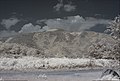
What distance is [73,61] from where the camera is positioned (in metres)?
95.8

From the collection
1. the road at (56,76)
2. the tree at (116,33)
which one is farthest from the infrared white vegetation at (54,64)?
the tree at (116,33)

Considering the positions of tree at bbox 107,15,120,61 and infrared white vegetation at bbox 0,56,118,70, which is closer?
tree at bbox 107,15,120,61

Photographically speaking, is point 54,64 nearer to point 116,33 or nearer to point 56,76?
point 56,76

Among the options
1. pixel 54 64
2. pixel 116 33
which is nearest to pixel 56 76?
pixel 116 33

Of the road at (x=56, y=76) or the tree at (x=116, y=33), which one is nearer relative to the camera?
the tree at (x=116, y=33)

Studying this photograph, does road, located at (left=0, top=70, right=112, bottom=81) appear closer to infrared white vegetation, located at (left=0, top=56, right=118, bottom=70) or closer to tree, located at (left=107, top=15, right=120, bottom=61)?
tree, located at (left=107, top=15, right=120, bottom=61)

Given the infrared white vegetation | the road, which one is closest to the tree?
the road

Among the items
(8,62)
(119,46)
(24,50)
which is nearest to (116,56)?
(119,46)

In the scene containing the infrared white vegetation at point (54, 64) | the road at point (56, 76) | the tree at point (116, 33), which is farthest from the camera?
the infrared white vegetation at point (54, 64)

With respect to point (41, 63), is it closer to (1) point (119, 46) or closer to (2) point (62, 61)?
(2) point (62, 61)

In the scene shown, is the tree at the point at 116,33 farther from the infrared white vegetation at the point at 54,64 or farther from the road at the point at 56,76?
the infrared white vegetation at the point at 54,64

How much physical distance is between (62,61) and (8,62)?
17.9 meters

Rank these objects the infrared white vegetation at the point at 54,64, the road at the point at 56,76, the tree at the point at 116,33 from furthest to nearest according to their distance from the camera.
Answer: the infrared white vegetation at the point at 54,64
the road at the point at 56,76
the tree at the point at 116,33

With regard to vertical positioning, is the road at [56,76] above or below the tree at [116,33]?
below
